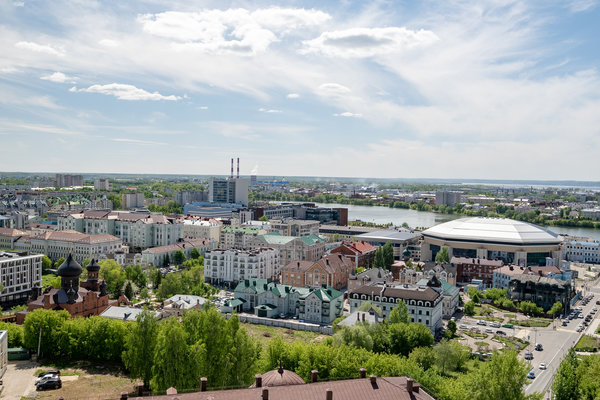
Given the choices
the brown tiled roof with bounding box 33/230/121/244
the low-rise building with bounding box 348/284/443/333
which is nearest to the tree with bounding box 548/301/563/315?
the low-rise building with bounding box 348/284/443/333

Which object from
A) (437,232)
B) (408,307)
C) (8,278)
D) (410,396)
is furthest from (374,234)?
(410,396)

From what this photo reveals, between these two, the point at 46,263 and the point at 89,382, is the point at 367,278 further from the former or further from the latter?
the point at 46,263

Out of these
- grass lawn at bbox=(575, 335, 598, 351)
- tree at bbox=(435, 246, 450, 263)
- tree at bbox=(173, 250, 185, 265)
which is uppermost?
tree at bbox=(435, 246, 450, 263)

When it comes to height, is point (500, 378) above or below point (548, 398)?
above

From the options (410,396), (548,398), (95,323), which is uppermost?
(410,396)


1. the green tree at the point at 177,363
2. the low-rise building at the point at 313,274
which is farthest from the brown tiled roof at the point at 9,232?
the green tree at the point at 177,363

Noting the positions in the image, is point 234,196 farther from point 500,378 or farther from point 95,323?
point 500,378

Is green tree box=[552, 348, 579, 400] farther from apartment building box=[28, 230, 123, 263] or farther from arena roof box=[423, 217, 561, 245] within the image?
apartment building box=[28, 230, 123, 263]
